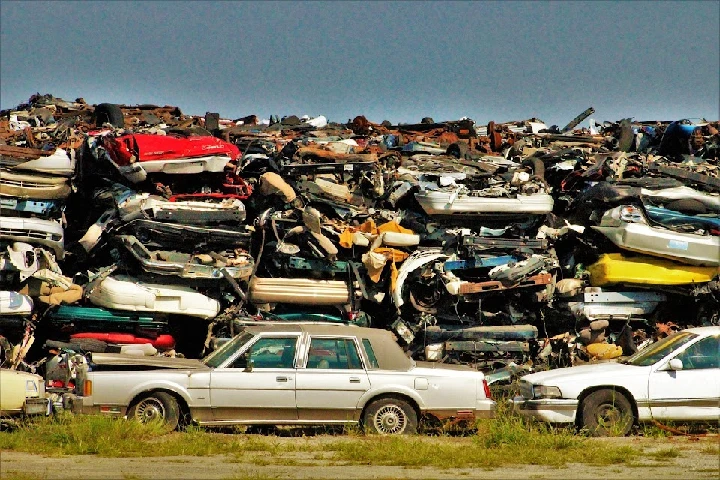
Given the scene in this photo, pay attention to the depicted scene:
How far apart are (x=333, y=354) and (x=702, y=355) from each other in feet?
14.2

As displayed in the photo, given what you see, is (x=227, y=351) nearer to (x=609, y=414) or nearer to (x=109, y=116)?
(x=609, y=414)

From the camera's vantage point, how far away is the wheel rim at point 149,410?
11.1 meters

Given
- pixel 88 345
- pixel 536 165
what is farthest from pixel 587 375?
pixel 88 345

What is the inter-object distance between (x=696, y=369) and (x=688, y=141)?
32.2ft

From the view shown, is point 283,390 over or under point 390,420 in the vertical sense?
over

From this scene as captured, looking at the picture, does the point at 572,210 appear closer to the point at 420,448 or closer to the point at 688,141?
the point at 688,141

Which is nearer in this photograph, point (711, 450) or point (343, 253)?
point (711, 450)

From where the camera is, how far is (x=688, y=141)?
65.9 feet

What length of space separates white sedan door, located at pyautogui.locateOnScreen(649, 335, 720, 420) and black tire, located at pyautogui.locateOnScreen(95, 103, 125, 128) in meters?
13.4

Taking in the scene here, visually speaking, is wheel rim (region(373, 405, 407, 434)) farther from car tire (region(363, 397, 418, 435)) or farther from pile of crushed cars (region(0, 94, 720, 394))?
pile of crushed cars (region(0, 94, 720, 394))

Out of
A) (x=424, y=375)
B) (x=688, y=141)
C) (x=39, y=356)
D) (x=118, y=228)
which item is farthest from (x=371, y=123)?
(x=424, y=375)

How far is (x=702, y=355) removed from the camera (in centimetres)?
1149

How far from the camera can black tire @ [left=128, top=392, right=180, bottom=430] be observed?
11047mm

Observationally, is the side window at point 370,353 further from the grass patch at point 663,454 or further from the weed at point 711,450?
the weed at point 711,450
